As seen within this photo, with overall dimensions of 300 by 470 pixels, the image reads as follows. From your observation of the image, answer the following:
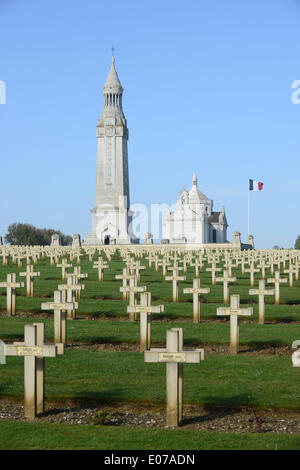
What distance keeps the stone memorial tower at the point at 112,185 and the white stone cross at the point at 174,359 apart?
283ft

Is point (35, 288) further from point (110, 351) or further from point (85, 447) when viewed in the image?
point (85, 447)

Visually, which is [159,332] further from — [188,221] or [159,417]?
[188,221]

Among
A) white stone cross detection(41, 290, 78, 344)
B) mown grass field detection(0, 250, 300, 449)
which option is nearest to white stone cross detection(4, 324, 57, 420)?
mown grass field detection(0, 250, 300, 449)

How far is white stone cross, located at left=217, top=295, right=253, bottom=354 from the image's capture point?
40.0 feet

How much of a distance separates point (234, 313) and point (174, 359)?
4589 millimetres

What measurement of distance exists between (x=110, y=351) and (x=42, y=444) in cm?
556

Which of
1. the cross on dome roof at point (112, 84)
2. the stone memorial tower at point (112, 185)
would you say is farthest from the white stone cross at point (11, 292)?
the cross on dome roof at point (112, 84)

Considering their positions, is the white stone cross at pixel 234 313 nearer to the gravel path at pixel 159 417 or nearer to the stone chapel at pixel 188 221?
the gravel path at pixel 159 417

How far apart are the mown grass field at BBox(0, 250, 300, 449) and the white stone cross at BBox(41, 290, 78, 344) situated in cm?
46

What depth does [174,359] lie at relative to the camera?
8023 mm

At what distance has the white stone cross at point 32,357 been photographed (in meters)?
8.23

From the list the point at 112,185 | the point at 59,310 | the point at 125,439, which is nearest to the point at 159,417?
the point at 125,439

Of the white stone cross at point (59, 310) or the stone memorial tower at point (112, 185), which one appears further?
the stone memorial tower at point (112, 185)

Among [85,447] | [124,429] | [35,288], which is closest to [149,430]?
[124,429]
